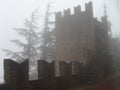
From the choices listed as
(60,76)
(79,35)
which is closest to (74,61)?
(60,76)

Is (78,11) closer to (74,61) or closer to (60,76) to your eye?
(74,61)

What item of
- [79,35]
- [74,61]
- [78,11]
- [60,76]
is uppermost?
[78,11]

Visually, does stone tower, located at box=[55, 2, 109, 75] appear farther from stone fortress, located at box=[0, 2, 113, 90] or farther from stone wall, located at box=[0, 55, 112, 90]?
stone wall, located at box=[0, 55, 112, 90]

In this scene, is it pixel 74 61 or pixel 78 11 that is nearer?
pixel 74 61

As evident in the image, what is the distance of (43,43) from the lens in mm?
21422

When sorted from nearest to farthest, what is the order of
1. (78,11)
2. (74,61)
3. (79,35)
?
1. (74,61)
2. (79,35)
3. (78,11)

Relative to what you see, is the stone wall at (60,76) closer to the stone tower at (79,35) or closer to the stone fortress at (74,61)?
the stone fortress at (74,61)

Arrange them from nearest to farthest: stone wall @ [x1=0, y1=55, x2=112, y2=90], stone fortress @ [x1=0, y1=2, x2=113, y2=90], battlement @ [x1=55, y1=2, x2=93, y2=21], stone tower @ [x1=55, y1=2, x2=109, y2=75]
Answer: stone wall @ [x1=0, y1=55, x2=112, y2=90]
stone fortress @ [x1=0, y1=2, x2=113, y2=90]
stone tower @ [x1=55, y1=2, x2=109, y2=75]
battlement @ [x1=55, y1=2, x2=93, y2=21]

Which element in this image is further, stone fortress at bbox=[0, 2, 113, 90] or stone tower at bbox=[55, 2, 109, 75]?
stone tower at bbox=[55, 2, 109, 75]

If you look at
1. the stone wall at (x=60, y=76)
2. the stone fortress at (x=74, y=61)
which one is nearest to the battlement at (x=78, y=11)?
the stone fortress at (x=74, y=61)

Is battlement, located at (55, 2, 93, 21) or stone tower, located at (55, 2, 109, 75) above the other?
battlement, located at (55, 2, 93, 21)

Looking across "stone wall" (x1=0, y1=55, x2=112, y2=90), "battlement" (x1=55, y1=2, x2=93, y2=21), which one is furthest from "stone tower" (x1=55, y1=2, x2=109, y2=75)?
"stone wall" (x1=0, y1=55, x2=112, y2=90)

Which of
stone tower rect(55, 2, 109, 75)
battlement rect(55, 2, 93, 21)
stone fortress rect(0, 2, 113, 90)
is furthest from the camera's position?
battlement rect(55, 2, 93, 21)

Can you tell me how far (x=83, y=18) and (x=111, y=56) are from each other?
4.55 m
